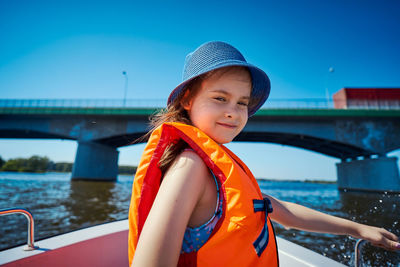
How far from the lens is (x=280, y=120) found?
18.3 metres

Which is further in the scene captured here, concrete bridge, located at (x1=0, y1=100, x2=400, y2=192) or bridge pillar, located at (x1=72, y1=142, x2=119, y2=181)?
bridge pillar, located at (x1=72, y1=142, x2=119, y2=181)

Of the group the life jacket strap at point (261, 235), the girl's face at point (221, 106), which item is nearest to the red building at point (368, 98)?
the girl's face at point (221, 106)

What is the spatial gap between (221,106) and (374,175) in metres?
22.5

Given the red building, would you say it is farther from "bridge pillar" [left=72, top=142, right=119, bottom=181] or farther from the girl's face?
"bridge pillar" [left=72, top=142, right=119, bottom=181]

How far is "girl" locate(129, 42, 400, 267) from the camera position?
1.91ft

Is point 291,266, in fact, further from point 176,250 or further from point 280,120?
point 280,120

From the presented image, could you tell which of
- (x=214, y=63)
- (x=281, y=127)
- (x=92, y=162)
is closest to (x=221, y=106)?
(x=214, y=63)

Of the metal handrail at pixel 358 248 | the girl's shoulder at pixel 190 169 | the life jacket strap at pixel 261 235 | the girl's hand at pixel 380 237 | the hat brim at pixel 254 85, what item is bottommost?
the metal handrail at pixel 358 248

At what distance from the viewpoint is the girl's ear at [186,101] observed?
3.59ft

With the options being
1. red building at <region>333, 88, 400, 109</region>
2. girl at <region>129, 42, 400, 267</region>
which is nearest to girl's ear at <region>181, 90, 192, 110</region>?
girl at <region>129, 42, 400, 267</region>

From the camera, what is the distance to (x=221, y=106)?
945mm

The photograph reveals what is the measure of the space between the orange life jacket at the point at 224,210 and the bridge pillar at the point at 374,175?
2034 centimetres

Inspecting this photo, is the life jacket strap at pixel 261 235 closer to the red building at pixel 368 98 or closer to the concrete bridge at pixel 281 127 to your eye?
the concrete bridge at pixel 281 127

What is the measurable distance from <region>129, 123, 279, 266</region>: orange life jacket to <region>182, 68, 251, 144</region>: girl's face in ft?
0.40
